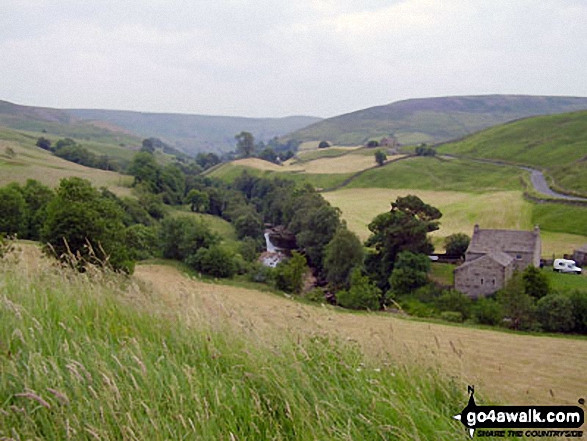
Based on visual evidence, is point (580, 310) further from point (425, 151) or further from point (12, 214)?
point (425, 151)

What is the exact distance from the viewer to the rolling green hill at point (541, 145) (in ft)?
320

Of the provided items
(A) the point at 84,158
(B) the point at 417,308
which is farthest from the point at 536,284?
(A) the point at 84,158

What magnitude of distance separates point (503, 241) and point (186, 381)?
49.0 metres

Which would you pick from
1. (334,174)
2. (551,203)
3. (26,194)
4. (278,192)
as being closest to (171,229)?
(26,194)

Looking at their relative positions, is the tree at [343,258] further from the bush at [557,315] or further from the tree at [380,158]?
the tree at [380,158]

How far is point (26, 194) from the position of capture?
50.4 m

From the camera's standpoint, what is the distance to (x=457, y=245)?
175 ft

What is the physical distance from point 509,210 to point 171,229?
168ft

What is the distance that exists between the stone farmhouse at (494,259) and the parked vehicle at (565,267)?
5.95 feet

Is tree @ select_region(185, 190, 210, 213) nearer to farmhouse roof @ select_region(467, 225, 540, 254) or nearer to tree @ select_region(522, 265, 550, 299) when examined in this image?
farmhouse roof @ select_region(467, 225, 540, 254)

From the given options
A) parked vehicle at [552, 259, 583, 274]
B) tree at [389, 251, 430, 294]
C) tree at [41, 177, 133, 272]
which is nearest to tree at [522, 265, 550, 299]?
tree at [389, 251, 430, 294]

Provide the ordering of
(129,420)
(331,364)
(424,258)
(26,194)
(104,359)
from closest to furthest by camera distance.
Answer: (129,420) < (104,359) < (331,364) < (424,258) < (26,194)

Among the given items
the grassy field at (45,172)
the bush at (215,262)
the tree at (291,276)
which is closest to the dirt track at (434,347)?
the tree at (291,276)

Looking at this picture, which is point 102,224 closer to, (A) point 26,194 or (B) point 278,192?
(A) point 26,194
